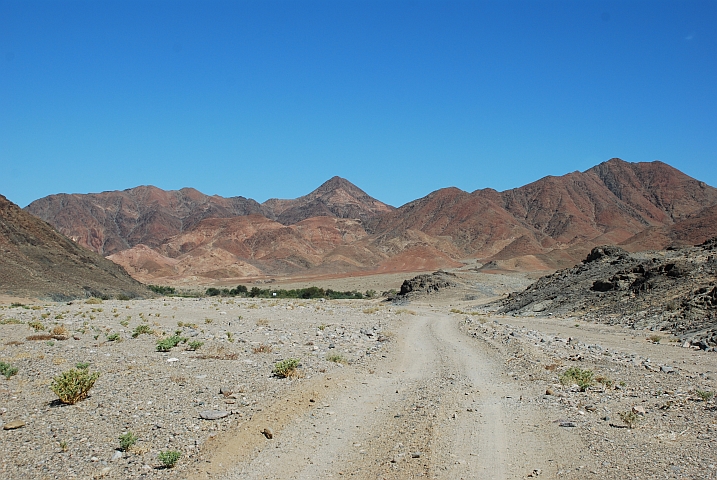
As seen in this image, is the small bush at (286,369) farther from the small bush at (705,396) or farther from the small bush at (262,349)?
the small bush at (705,396)

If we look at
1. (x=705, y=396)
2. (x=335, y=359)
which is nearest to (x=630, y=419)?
(x=705, y=396)

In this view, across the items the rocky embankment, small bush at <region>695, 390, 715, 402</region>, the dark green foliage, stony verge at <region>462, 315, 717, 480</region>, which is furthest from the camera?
the dark green foliage

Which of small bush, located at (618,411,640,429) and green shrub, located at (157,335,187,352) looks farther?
green shrub, located at (157,335,187,352)

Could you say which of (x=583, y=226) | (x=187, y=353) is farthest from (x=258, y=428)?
(x=583, y=226)

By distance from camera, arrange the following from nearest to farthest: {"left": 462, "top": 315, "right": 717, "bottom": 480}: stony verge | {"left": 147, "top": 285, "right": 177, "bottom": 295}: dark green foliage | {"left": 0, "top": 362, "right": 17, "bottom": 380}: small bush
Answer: {"left": 462, "top": 315, "right": 717, "bottom": 480}: stony verge → {"left": 0, "top": 362, "right": 17, "bottom": 380}: small bush → {"left": 147, "top": 285, "right": 177, "bottom": 295}: dark green foliage

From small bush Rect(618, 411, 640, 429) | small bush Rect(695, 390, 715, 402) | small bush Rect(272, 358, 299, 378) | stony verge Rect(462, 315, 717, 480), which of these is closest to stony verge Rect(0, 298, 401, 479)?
small bush Rect(272, 358, 299, 378)

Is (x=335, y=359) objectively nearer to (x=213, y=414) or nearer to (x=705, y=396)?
(x=213, y=414)

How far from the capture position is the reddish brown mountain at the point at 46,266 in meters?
49.4

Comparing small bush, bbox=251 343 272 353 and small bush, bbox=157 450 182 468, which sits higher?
small bush, bbox=251 343 272 353

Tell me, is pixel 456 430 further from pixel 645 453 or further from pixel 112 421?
pixel 112 421

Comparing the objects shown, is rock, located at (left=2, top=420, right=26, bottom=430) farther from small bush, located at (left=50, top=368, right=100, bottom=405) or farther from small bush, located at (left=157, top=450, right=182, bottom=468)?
small bush, located at (left=157, top=450, right=182, bottom=468)

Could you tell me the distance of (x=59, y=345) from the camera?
17453 mm

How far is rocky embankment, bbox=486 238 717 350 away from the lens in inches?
1059

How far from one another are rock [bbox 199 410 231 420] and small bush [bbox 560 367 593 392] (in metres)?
6.89
